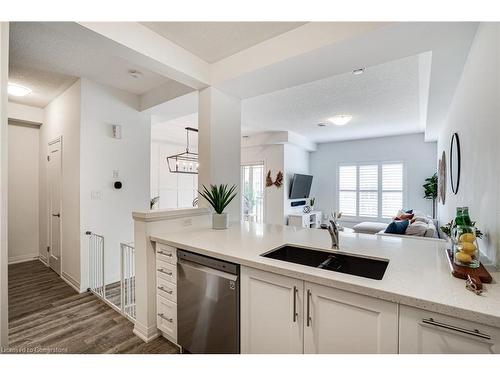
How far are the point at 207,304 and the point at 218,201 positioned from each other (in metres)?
1.02

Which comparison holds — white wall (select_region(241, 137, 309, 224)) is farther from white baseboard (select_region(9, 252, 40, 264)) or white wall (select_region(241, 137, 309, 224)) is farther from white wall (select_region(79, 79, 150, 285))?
white baseboard (select_region(9, 252, 40, 264))

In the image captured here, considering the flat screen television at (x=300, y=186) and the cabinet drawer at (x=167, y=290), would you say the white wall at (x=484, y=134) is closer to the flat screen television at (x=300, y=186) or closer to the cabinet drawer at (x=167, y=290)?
the cabinet drawer at (x=167, y=290)

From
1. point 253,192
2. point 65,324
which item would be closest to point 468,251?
point 65,324

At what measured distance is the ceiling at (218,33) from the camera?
6.23 feet

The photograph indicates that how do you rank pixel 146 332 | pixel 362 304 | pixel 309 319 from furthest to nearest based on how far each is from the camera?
pixel 146 332
pixel 309 319
pixel 362 304

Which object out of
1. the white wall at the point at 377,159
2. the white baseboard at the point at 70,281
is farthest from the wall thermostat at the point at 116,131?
the white wall at the point at 377,159

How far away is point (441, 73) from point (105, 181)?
384cm

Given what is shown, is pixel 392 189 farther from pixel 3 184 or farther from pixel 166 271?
pixel 3 184

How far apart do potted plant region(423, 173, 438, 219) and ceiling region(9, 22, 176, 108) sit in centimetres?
585

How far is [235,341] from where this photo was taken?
1.45 m

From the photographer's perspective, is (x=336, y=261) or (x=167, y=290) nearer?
(x=336, y=261)

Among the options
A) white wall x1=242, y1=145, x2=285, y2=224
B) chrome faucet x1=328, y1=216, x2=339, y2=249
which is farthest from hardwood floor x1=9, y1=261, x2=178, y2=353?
white wall x1=242, y1=145, x2=285, y2=224

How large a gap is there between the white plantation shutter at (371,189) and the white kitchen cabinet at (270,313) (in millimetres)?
5892

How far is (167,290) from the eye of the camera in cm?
187
